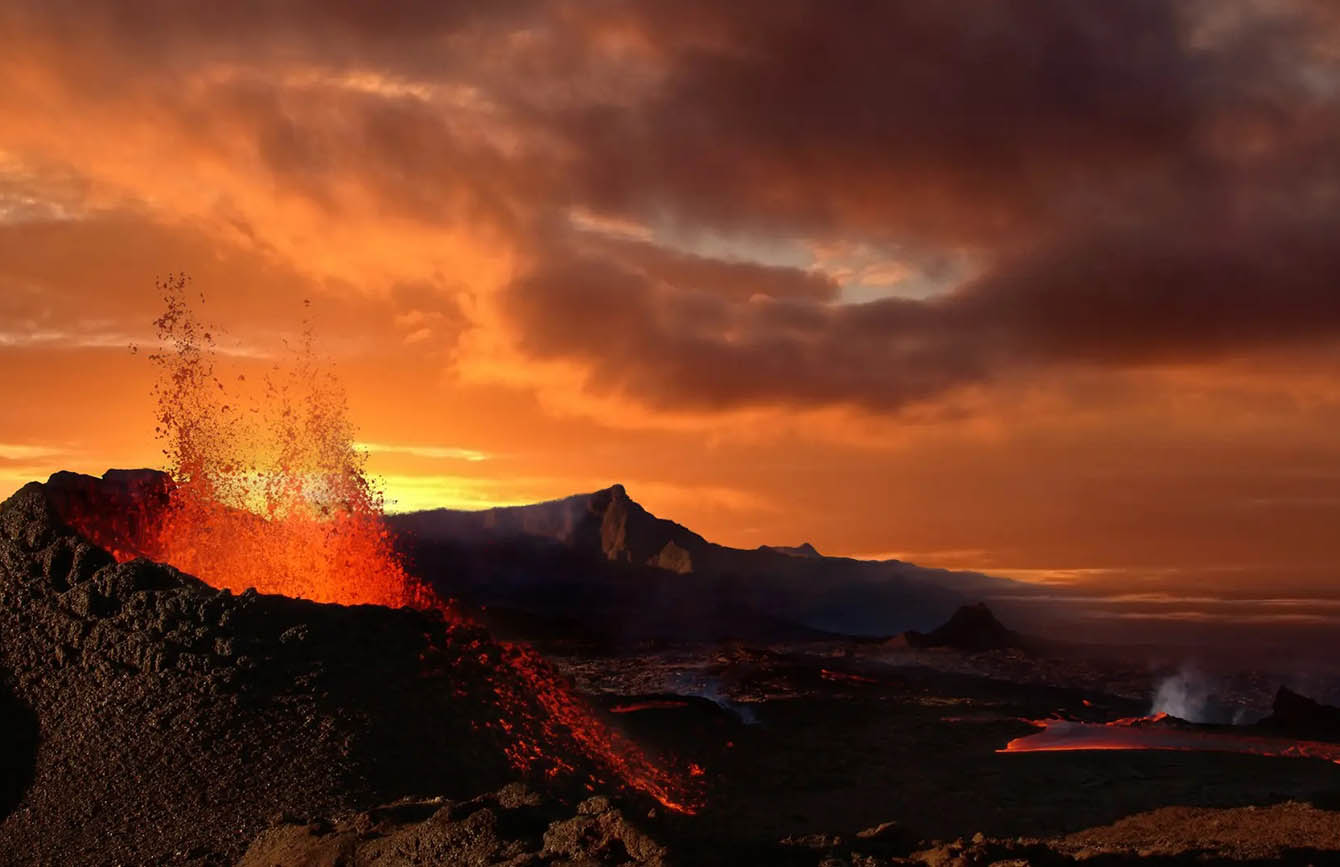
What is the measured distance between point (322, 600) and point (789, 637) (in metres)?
79.3

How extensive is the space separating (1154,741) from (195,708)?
1155 inches

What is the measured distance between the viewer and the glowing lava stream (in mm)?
35750

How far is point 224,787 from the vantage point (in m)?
21.1

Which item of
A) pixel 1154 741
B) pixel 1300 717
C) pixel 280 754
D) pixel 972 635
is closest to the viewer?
pixel 280 754

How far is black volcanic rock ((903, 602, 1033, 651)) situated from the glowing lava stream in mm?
29974

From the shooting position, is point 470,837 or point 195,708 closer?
point 470,837

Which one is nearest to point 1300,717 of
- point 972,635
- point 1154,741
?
point 1154,741

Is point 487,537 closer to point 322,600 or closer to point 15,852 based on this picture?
point 322,600

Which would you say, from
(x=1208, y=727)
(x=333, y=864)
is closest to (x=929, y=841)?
(x=333, y=864)

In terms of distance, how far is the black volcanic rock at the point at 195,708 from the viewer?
67.9 feet

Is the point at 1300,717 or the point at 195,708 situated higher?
the point at 195,708

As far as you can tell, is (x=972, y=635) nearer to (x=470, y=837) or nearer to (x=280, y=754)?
(x=280, y=754)

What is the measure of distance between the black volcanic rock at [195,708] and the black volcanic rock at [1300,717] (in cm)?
3109

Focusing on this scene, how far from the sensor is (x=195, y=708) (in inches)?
894
